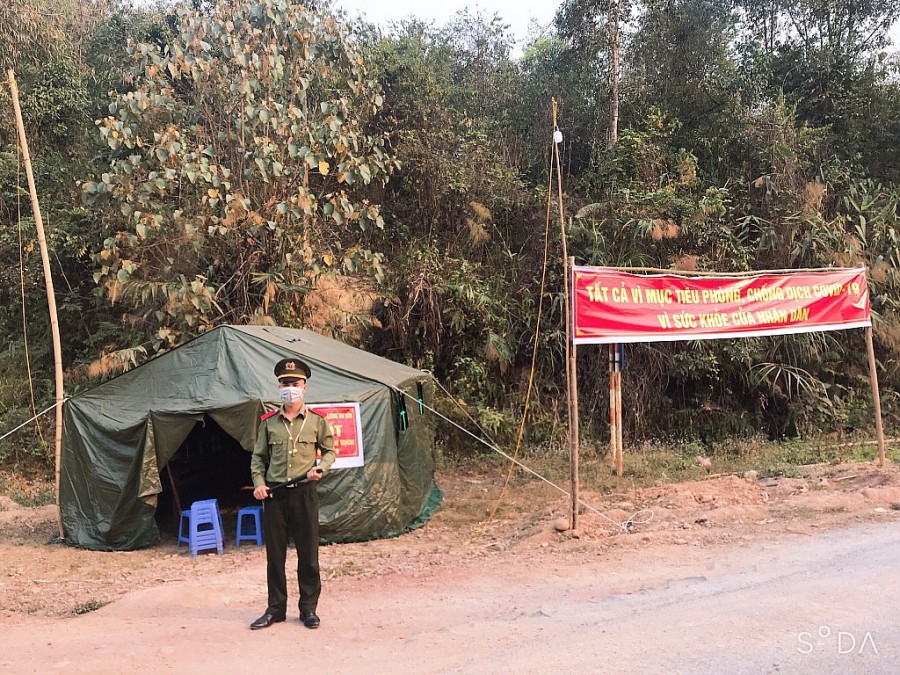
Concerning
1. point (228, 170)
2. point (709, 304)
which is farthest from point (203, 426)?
point (709, 304)

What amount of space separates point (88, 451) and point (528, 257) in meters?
8.71

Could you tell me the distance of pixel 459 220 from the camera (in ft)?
46.3

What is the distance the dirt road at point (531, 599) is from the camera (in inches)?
150

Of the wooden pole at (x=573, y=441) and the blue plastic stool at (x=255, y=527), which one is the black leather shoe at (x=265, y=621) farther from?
the wooden pole at (x=573, y=441)

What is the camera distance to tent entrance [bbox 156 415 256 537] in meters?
8.52

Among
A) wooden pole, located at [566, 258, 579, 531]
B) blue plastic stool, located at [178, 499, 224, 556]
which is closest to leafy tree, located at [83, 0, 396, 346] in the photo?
blue plastic stool, located at [178, 499, 224, 556]

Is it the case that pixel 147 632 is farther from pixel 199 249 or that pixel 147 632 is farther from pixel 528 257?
pixel 528 257

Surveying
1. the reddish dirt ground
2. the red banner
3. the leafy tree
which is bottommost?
the reddish dirt ground

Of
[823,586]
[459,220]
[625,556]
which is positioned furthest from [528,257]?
[823,586]

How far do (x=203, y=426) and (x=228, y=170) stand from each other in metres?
4.30

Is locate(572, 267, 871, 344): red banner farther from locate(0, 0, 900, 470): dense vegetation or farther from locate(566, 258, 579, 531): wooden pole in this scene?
locate(0, 0, 900, 470): dense vegetation
